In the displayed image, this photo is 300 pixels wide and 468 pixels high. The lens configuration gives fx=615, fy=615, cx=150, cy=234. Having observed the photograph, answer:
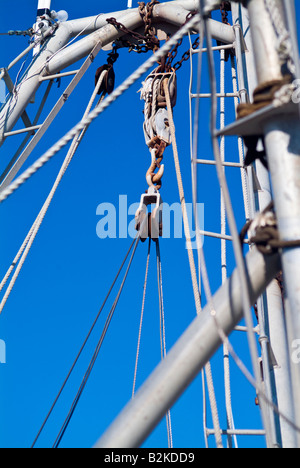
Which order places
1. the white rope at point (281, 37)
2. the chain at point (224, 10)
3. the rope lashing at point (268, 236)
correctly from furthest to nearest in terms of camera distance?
the chain at point (224, 10)
the white rope at point (281, 37)
the rope lashing at point (268, 236)

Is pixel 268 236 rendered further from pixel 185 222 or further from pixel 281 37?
pixel 185 222

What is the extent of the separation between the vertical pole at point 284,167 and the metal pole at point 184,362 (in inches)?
7.7

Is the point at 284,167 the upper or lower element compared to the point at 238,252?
upper

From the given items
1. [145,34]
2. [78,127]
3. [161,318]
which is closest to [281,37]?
[78,127]

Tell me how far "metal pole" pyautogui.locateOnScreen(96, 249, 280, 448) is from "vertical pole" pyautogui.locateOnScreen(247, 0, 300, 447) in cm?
20

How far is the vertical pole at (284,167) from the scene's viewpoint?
10.5ft

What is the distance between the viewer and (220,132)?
354cm

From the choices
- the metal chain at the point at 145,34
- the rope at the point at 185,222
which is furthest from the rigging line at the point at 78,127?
the metal chain at the point at 145,34

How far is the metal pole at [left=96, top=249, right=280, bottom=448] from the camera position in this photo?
313 centimetres

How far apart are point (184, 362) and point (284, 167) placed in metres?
1.18

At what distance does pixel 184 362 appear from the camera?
10.5 feet
